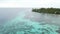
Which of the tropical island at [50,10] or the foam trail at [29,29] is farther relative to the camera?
the tropical island at [50,10]

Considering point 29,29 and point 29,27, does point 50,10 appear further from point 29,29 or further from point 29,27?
point 29,29

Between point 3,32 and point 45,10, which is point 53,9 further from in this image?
point 3,32

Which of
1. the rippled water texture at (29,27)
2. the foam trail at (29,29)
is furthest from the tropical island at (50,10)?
the foam trail at (29,29)

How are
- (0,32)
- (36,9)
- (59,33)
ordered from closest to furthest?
(59,33) < (0,32) < (36,9)

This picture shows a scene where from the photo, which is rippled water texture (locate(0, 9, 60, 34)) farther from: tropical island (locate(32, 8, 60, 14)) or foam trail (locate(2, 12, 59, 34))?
tropical island (locate(32, 8, 60, 14))

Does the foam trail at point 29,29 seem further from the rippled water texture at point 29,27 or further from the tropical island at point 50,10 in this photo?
the tropical island at point 50,10

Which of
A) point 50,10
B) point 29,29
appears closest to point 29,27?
point 29,29

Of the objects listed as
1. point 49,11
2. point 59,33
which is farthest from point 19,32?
point 49,11

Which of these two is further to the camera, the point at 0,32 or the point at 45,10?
the point at 45,10

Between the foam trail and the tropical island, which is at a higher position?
the foam trail

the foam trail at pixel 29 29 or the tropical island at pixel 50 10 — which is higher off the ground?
the foam trail at pixel 29 29

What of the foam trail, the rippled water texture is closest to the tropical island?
the rippled water texture
